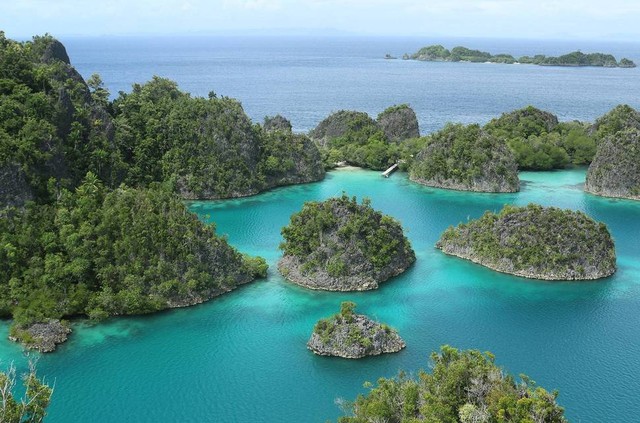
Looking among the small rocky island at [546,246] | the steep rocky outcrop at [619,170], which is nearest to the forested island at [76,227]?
the small rocky island at [546,246]

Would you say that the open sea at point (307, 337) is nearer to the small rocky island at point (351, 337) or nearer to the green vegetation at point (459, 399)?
the small rocky island at point (351, 337)

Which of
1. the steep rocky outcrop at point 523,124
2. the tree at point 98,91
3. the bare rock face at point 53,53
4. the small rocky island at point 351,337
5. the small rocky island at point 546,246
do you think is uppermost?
the bare rock face at point 53,53

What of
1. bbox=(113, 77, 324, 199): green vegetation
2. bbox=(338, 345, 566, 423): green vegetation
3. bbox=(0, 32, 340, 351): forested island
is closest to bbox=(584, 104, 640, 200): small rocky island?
bbox=(113, 77, 324, 199): green vegetation

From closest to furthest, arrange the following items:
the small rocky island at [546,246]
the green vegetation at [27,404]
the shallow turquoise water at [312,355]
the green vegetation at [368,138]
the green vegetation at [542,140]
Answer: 1. the green vegetation at [27,404]
2. the shallow turquoise water at [312,355]
3. the small rocky island at [546,246]
4. the green vegetation at [542,140]
5. the green vegetation at [368,138]

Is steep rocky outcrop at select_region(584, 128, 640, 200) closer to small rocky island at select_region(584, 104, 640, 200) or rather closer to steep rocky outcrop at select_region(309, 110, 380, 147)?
small rocky island at select_region(584, 104, 640, 200)

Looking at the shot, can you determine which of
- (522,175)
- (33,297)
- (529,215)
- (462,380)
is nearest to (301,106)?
(522,175)

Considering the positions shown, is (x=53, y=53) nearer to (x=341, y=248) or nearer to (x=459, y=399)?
(x=341, y=248)

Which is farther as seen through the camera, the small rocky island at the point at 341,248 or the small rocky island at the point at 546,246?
the small rocky island at the point at 546,246

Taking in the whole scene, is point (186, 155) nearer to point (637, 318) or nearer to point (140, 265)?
point (140, 265)
